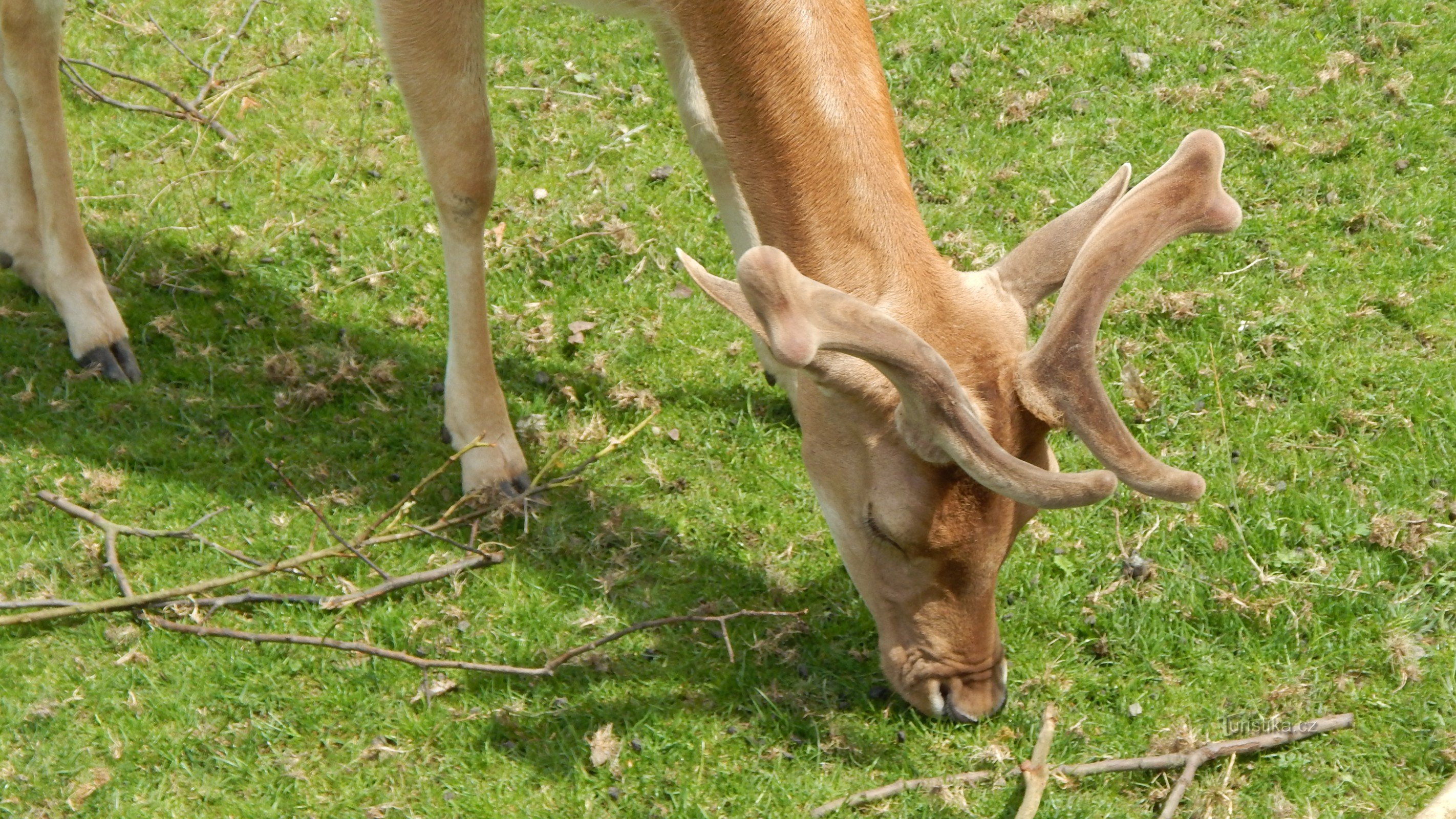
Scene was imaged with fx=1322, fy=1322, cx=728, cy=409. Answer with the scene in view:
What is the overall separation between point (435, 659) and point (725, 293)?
1.94 m

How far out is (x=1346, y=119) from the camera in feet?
22.6

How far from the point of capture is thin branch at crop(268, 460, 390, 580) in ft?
15.6

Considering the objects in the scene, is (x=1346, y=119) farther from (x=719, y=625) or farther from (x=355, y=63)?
(x=355, y=63)

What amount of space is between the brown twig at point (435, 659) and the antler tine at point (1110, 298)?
1.49 meters

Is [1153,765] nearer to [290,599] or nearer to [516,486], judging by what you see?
Answer: [516,486]

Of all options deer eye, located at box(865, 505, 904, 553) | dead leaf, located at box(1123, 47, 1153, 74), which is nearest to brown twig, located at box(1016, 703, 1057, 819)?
deer eye, located at box(865, 505, 904, 553)

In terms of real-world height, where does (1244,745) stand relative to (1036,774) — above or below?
below

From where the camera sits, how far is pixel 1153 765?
13.9ft

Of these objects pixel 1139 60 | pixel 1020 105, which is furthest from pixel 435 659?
pixel 1139 60

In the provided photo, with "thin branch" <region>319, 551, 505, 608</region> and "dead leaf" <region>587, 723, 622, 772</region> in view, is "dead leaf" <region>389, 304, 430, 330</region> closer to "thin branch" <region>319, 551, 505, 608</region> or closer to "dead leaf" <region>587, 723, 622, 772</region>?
"thin branch" <region>319, 551, 505, 608</region>

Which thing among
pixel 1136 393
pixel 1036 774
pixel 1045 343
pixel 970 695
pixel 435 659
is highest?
pixel 1045 343

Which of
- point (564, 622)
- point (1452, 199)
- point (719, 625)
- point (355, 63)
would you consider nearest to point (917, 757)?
point (719, 625)

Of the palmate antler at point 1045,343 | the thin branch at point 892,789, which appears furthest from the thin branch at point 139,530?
the palmate antler at point 1045,343

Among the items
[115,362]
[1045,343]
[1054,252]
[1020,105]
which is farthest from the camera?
[1020,105]
